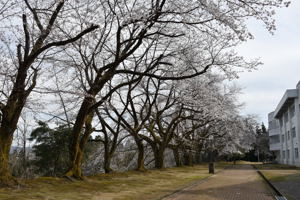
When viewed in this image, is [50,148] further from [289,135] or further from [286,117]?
[286,117]

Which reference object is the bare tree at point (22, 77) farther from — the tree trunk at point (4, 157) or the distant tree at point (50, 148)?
the distant tree at point (50, 148)

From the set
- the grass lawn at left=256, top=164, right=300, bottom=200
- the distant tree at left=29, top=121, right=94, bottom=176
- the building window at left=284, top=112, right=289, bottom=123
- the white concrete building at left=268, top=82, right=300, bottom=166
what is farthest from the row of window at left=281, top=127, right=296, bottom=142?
the distant tree at left=29, top=121, right=94, bottom=176

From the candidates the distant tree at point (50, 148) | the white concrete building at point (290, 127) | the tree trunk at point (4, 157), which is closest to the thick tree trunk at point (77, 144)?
the tree trunk at point (4, 157)

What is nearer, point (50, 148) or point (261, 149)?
point (50, 148)

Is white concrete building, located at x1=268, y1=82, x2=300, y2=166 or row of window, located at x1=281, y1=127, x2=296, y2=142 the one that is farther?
row of window, located at x1=281, y1=127, x2=296, y2=142

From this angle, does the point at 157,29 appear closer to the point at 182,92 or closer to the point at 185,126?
the point at 182,92

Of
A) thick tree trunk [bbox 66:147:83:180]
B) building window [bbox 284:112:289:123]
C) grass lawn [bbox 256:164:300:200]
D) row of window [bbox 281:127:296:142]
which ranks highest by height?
building window [bbox 284:112:289:123]

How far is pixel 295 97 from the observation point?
45.1 metres

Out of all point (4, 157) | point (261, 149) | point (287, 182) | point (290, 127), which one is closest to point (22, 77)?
point (4, 157)

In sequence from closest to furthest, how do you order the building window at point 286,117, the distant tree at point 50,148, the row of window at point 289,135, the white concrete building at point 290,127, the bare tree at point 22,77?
the bare tree at point 22,77
the distant tree at point 50,148
the white concrete building at point 290,127
the row of window at point 289,135
the building window at point 286,117

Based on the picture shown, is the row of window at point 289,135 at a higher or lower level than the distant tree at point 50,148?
higher

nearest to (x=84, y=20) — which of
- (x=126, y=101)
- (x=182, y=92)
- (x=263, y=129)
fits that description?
(x=126, y=101)

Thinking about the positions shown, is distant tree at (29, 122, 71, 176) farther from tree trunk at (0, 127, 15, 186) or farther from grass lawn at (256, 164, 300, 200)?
grass lawn at (256, 164, 300, 200)

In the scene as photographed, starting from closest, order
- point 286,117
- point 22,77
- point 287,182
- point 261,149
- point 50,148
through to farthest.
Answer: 1. point 22,77
2. point 287,182
3. point 50,148
4. point 286,117
5. point 261,149
